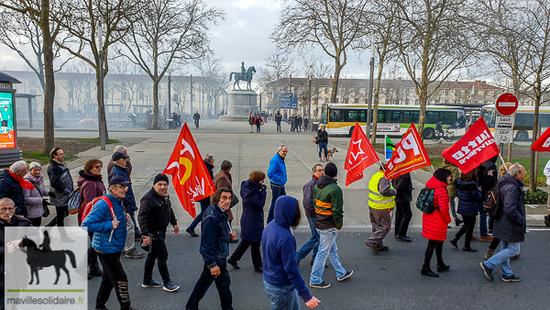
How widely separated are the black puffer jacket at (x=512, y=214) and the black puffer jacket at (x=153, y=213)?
460 centimetres

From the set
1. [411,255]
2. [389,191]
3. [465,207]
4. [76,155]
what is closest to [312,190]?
[389,191]

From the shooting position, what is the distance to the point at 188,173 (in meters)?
5.83

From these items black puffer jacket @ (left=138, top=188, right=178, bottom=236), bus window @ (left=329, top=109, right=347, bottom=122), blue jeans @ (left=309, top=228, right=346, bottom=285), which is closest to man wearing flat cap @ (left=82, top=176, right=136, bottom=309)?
black puffer jacket @ (left=138, top=188, right=178, bottom=236)

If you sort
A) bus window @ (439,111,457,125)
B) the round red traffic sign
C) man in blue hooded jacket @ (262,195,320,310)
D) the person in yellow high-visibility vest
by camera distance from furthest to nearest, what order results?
bus window @ (439,111,457,125) < the round red traffic sign < the person in yellow high-visibility vest < man in blue hooded jacket @ (262,195,320,310)

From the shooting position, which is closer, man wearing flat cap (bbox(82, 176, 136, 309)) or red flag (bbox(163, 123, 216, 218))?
man wearing flat cap (bbox(82, 176, 136, 309))

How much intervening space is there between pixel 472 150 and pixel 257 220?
12.9 ft

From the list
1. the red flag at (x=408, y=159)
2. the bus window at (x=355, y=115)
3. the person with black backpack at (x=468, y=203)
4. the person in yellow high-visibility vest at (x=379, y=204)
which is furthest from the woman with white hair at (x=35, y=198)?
the bus window at (x=355, y=115)

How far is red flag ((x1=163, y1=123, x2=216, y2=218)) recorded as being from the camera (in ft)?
18.8

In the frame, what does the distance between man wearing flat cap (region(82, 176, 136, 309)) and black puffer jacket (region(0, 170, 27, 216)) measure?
217 centimetres

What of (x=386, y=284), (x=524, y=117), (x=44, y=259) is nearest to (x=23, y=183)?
(x=44, y=259)

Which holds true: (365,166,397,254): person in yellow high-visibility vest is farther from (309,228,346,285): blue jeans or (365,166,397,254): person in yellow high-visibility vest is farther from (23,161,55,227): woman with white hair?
(23,161,55,227): woman with white hair

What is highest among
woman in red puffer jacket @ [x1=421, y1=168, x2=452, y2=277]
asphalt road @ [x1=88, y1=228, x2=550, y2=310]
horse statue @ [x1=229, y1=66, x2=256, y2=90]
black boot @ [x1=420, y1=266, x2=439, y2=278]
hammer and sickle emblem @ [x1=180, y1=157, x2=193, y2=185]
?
horse statue @ [x1=229, y1=66, x2=256, y2=90]

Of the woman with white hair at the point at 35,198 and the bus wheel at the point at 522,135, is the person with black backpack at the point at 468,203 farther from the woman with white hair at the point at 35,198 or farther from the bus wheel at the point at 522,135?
the bus wheel at the point at 522,135

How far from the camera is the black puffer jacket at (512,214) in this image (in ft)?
18.4
